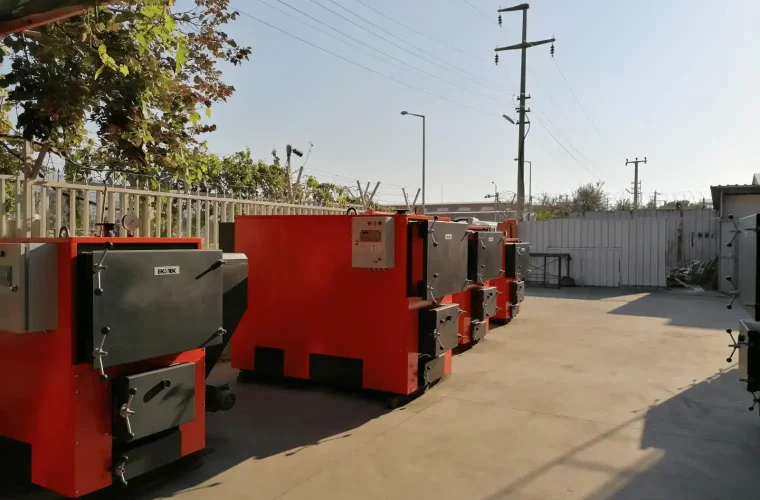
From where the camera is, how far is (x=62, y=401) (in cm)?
286

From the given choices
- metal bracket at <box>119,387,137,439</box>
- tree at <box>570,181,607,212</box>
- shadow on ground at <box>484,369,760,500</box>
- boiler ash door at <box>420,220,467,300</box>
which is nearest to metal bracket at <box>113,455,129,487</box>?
metal bracket at <box>119,387,137,439</box>

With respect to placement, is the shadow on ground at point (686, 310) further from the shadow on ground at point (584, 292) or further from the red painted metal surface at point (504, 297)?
the red painted metal surface at point (504, 297)

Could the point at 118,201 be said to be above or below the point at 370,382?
above

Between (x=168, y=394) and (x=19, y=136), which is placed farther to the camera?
(x=19, y=136)

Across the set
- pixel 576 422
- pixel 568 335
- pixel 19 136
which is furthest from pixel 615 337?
pixel 19 136

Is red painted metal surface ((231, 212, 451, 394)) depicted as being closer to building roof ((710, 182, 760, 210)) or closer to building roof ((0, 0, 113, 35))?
building roof ((0, 0, 113, 35))

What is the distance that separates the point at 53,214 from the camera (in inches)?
180

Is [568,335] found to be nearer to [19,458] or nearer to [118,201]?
[118,201]

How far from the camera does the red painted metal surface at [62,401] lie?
2830 millimetres

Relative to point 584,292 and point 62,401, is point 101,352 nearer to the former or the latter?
point 62,401

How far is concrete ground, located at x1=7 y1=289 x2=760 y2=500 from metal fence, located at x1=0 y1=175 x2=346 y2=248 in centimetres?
176

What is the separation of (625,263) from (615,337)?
8688 millimetres

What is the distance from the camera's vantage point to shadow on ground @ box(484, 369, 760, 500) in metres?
3.43

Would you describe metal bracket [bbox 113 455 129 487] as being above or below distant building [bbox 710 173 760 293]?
below
